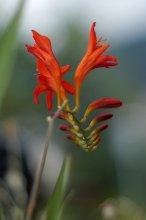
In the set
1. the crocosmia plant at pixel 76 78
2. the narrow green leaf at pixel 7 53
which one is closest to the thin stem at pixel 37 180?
the narrow green leaf at pixel 7 53

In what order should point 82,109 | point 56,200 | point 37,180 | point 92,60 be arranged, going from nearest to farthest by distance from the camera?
1. point 37,180
2. point 56,200
3. point 92,60
4. point 82,109

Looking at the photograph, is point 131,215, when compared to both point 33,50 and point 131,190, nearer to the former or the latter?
point 33,50

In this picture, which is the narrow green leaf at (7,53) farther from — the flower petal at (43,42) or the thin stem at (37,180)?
the flower petal at (43,42)

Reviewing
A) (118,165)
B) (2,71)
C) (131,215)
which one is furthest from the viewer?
(118,165)

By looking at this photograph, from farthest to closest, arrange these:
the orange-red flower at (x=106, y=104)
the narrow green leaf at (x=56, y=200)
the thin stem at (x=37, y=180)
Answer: the orange-red flower at (x=106, y=104) → the narrow green leaf at (x=56, y=200) → the thin stem at (x=37, y=180)

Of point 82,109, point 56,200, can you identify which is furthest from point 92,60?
point 82,109

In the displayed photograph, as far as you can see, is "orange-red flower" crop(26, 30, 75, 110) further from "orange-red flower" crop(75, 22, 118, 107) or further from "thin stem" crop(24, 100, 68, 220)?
"thin stem" crop(24, 100, 68, 220)

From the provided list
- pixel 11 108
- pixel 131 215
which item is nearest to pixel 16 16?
pixel 131 215

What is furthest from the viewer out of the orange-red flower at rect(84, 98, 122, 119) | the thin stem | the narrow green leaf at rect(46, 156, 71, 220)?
the orange-red flower at rect(84, 98, 122, 119)

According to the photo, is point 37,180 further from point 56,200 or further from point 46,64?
point 46,64

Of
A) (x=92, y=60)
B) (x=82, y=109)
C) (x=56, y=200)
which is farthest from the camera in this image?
(x=82, y=109)

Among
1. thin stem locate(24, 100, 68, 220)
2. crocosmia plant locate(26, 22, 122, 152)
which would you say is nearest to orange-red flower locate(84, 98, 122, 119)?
crocosmia plant locate(26, 22, 122, 152)
